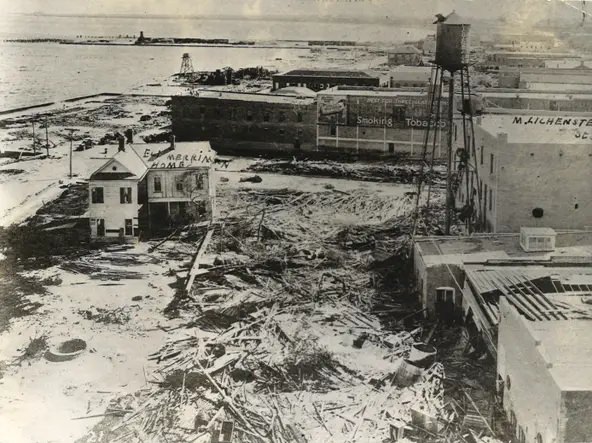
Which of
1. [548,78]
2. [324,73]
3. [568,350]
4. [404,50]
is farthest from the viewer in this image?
[548,78]

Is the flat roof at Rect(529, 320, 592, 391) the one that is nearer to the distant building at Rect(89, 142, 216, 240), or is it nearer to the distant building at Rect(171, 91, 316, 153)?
the distant building at Rect(89, 142, 216, 240)

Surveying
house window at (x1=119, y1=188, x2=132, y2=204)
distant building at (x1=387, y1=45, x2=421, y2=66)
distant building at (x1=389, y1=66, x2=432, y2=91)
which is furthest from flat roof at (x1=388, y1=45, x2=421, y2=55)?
house window at (x1=119, y1=188, x2=132, y2=204)

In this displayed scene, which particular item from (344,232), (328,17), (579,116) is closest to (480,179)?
(579,116)

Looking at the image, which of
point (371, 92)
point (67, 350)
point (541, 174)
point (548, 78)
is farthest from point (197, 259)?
point (548, 78)

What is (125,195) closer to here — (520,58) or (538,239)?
(538,239)

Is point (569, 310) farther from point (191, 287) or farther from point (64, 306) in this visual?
point (64, 306)

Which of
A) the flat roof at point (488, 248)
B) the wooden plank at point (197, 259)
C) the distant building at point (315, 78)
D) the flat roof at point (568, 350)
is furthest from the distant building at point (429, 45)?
the flat roof at point (568, 350)

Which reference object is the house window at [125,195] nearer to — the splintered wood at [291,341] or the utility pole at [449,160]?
the splintered wood at [291,341]
